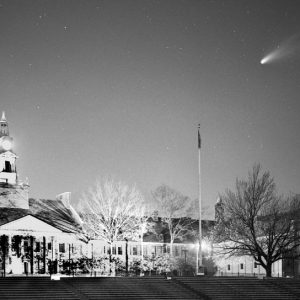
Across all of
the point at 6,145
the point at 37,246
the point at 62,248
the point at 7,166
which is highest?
the point at 6,145

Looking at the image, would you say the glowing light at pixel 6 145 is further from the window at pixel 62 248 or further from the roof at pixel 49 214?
the window at pixel 62 248

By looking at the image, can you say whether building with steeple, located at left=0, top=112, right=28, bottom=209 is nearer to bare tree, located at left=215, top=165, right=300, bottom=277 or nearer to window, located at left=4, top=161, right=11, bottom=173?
window, located at left=4, top=161, right=11, bottom=173

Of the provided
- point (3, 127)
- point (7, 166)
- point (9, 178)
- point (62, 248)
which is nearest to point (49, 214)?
point (62, 248)

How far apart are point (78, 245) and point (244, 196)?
25983mm

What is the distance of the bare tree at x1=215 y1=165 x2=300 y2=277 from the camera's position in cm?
7962

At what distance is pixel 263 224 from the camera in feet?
267

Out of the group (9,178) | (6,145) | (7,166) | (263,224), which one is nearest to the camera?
(263,224)

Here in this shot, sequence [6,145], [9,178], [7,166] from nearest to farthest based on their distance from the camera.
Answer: [9,178], [6,145], [7,166]

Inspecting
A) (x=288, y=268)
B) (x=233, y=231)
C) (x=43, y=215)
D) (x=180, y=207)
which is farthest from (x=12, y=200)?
(x=288, y=268)

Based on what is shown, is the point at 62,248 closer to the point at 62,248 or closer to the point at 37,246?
the point at 62,248

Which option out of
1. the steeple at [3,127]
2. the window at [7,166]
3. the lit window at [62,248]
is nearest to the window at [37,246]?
the lit window at [62,248]

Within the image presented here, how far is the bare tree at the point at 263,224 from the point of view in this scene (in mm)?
A: 79625

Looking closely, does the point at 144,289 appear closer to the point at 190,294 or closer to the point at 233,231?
the point at 190,294

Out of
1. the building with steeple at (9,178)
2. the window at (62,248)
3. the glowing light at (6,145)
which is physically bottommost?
the window at (62,248)
